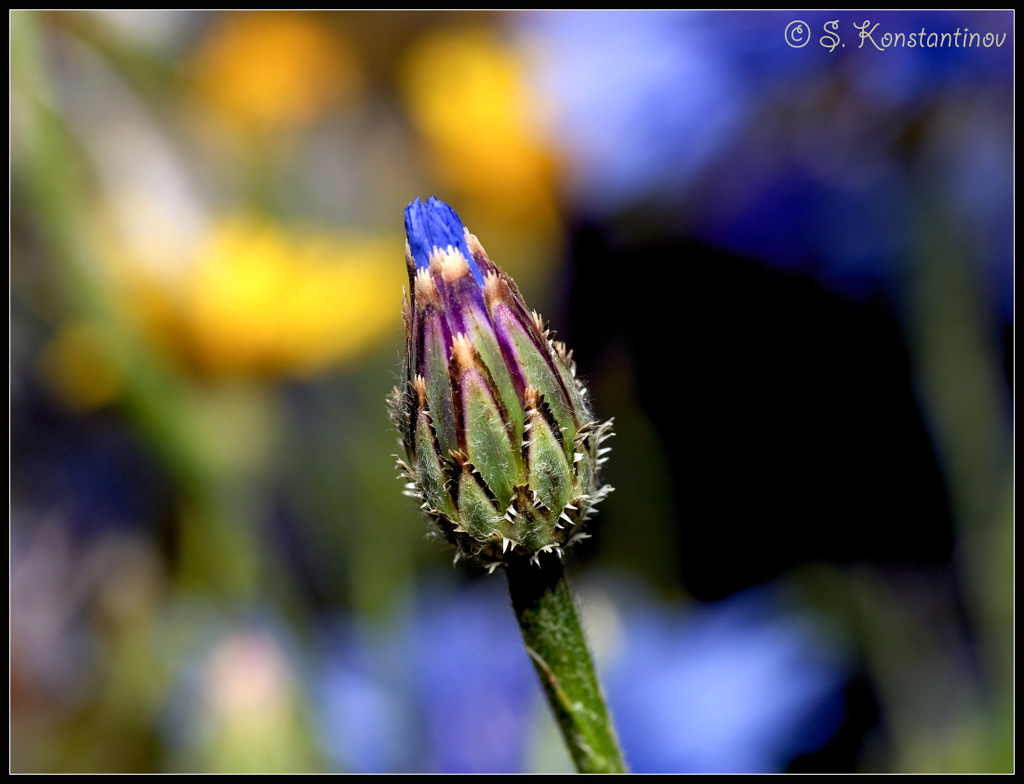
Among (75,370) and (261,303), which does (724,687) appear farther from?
(75,370)

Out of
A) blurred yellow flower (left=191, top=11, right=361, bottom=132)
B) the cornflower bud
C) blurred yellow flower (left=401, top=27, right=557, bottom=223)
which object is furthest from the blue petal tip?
blurred yellow flower (left=191, top=11, right=361, bottom=132)

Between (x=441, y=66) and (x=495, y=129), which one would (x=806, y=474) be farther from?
(x=441, y=66)

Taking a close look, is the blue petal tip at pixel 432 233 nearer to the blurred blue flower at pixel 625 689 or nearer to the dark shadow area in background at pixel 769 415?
the blurred blue flower at pixel 625 689

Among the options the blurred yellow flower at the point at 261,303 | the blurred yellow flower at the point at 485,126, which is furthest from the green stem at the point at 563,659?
the blurred yellow flower at the point at 485,126

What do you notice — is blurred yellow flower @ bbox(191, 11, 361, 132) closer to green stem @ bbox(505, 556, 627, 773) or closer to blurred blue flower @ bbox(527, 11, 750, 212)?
blurred blue flower @ bbox(527, 11, 750, 212)

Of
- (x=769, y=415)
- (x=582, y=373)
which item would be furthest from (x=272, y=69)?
(x=769, y=415)
